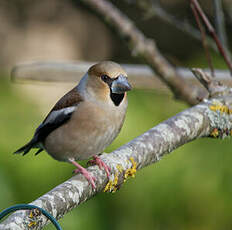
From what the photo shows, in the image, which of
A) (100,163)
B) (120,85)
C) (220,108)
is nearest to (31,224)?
(100,163)

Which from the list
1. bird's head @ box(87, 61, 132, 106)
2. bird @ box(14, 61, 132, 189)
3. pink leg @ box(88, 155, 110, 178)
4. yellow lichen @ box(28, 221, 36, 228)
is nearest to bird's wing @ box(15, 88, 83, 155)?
bird @ box(14, 61, 132, 189)

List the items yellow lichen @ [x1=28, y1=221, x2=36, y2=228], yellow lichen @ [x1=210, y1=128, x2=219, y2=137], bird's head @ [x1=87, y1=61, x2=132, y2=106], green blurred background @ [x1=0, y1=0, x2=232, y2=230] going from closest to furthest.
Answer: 1. yellow lichen @ [x1=28, y1=221, x2=36, y2=228]
2. bird's head @ [x1=87, y1=61, x2=132, y2=106]
3. yellow lichen @ [x1=210, y1=128, x2=219, y2=137]
4. green blurred background @ [x1=0, y1=0, x2=232, y2=230]

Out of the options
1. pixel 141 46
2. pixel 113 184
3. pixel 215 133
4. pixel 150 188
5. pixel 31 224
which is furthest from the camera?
pixel 150 188

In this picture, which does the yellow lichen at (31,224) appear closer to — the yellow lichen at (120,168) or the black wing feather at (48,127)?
the yellow lichen at (120,168)

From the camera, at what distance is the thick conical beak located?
2672mm

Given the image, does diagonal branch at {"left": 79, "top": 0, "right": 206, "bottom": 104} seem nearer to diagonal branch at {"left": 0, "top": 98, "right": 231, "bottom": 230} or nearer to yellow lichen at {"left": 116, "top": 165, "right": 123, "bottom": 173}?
diagonal branch at {"left": 0, "top": 98, "right": 231, "bottom": 230}

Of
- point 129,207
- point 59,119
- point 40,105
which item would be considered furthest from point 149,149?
point 40,105

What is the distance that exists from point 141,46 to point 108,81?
2.32 ft

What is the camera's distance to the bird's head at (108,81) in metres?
2.74

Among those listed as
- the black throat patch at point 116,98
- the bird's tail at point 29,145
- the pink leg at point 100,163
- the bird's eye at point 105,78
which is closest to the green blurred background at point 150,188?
the bird's tail at point 29,145

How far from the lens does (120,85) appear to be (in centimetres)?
271

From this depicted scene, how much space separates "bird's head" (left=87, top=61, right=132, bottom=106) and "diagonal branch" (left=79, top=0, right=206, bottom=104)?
60 cm

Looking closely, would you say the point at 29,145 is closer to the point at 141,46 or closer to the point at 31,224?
the point at 141,46

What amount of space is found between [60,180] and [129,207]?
563mm
